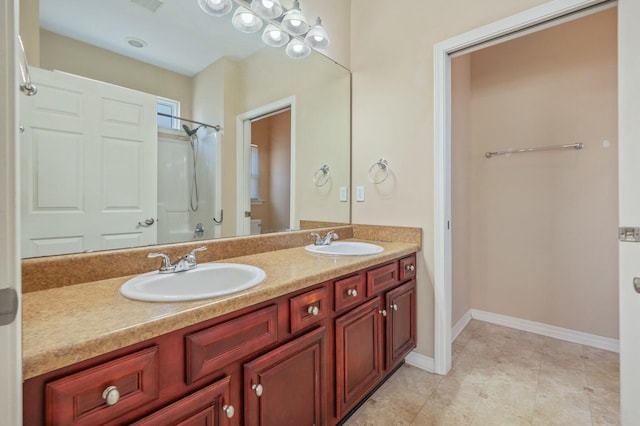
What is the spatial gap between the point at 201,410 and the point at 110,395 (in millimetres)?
250

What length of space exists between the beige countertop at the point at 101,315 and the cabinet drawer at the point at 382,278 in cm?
37

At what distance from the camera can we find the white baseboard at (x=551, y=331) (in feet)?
7.27

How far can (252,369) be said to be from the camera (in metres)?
0.94

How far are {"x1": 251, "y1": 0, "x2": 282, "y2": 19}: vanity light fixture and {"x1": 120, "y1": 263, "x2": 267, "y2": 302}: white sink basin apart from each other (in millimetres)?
1377

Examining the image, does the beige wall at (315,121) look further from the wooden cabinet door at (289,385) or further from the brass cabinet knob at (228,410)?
the brass cabinet knob at (228,410)

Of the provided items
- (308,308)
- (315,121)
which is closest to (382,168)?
(315,121)

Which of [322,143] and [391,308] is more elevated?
[322,143]

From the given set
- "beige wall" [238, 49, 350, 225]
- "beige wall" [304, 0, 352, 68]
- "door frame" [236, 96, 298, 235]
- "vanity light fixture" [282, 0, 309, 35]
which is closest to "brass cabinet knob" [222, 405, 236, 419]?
"door frame" [236, 96, 298, 235]

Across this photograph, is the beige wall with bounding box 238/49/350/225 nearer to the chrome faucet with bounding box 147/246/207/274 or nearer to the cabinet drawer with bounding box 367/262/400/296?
the cabinet drawer with bounding box 367/262/400/296

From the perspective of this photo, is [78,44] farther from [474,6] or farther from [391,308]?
[474,6]

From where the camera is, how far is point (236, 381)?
91 cm

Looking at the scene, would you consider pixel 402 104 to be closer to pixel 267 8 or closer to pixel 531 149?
pixel 267 8

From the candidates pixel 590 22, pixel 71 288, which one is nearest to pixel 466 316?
pixel 590 22

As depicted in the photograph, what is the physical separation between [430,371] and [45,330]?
6.43ft
